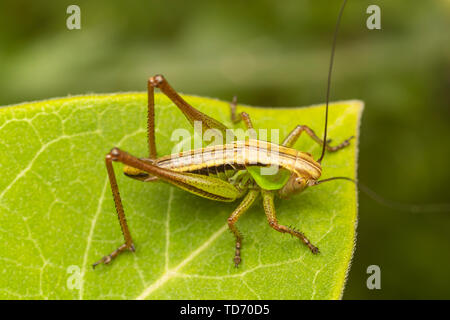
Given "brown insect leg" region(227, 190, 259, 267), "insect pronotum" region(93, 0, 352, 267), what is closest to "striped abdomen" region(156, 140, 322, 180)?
"insect pronotum" region(93, 0, 352, 267)

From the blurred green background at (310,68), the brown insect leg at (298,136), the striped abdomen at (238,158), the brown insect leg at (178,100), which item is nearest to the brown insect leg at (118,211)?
the striped abdomen at (238,158)

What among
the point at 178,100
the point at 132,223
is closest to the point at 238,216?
the point at 132,223

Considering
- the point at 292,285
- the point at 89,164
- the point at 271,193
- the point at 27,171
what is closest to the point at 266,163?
the point at 271,193

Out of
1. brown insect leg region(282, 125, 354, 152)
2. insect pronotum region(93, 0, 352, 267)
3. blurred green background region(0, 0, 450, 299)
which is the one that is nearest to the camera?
insect pronotum region(93, 0, 352, 267)

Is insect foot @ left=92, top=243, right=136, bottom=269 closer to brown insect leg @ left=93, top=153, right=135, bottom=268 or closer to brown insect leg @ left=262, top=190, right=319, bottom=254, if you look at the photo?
brown insect leg @ left=93, top=153, right=135, bottom=268

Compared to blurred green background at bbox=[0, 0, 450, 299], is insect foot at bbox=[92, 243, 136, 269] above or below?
below

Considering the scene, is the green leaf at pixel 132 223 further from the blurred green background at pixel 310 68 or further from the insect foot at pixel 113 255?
the blurred green background at pixel 310 68

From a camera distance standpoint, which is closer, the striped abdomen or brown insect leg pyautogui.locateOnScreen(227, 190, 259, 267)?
brown insect leg pyautogui.locateOnScreen(227, 190, 259, 267)
